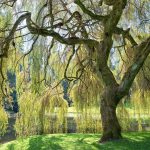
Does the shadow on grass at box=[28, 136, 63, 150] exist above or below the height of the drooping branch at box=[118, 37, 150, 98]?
below

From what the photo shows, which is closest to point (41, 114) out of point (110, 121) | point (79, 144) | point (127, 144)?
point (79, 144)

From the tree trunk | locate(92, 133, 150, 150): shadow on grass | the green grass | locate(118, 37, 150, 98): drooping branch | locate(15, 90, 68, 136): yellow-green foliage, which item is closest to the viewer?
locate(92, 133, 150, 150): shadow on grass

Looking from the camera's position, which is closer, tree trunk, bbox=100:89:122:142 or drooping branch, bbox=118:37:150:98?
drooping branch, bbox=118:37:150:98

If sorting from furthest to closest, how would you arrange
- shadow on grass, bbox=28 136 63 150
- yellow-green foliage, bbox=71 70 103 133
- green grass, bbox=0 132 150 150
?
yellow-green foliage, bbox=71 70 103 133 → shadow on grass, bbox=28 136 63 150 → green grass, bbox=0 132 150 150

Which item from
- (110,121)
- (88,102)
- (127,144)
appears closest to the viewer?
(127,144)

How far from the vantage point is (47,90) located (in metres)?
11.6

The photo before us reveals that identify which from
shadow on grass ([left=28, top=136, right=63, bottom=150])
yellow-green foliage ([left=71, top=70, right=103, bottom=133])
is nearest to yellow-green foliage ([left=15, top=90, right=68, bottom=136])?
yellow-green foliage ([left=71, top=70, right=103, bottom=133])

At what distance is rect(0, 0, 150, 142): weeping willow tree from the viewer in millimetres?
8164

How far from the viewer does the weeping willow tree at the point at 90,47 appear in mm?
8164

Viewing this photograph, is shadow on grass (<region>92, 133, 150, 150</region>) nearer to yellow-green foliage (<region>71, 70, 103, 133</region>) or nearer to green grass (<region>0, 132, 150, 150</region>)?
green grass (<region>0, 132, 150, 150</region>)

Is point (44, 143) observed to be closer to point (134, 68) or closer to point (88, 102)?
point (88, 102)

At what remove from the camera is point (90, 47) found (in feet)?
30.8

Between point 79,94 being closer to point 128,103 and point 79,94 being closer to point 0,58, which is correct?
point 128,103

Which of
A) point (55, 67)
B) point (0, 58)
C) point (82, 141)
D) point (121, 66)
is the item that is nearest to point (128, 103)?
point (121, 66)
